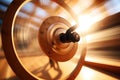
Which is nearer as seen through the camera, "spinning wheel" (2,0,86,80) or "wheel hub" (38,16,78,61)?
"spinning wheel" (2,0,86,80)

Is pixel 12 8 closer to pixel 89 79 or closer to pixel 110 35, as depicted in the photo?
pixel 89 79

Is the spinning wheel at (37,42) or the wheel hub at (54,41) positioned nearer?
the spinning wheel at (37,42)

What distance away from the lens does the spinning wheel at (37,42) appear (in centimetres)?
65

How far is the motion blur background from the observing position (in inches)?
29.2

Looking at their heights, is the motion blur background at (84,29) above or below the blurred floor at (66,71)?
above

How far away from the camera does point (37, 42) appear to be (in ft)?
2.52

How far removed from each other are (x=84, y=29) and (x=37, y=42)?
312 millimetres

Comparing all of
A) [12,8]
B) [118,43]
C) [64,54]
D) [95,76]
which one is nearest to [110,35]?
[118,43]

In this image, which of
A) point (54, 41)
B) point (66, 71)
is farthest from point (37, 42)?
point (66, 71)

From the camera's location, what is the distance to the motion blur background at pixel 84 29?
0.74m

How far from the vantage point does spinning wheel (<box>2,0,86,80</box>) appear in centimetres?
65

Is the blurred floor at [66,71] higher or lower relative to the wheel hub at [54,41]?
lower

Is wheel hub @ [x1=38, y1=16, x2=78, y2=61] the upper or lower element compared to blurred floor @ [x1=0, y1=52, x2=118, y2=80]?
upper

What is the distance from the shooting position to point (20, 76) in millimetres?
657
